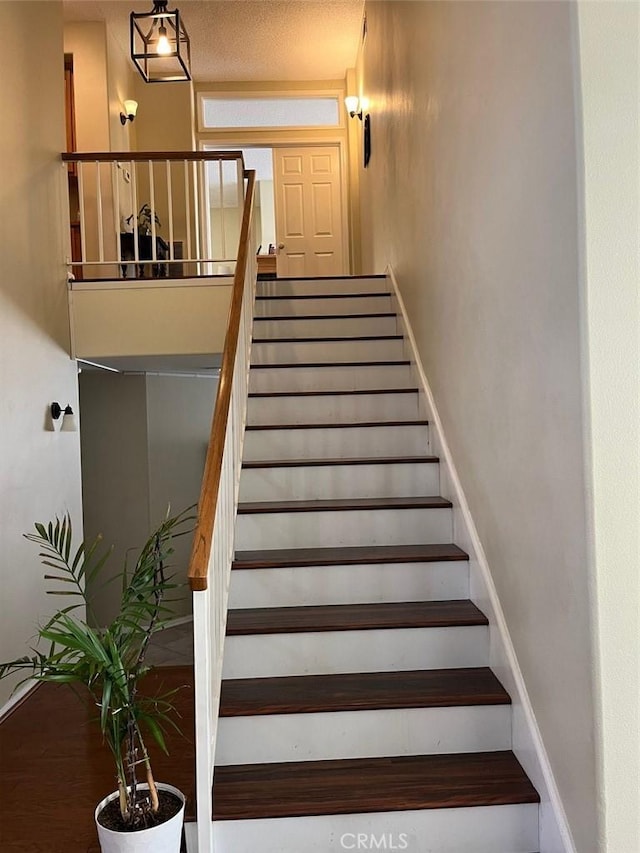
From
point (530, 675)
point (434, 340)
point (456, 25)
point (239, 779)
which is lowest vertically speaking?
point (239, 779)

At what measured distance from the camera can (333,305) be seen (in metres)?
4.91

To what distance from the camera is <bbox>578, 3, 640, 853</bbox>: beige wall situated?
1630 mm

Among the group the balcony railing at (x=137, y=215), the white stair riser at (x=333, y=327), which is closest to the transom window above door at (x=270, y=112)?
the balcony railing at (x=137, y=215)

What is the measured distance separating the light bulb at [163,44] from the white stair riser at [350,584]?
12.5ft

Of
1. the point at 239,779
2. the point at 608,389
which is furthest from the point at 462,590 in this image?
the point at 608,389

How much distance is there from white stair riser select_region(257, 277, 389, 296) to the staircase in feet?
4.97

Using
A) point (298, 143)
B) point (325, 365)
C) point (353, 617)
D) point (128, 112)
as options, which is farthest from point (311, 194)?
point (353, 617)

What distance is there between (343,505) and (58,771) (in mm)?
1553

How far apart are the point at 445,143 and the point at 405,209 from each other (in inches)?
48.1

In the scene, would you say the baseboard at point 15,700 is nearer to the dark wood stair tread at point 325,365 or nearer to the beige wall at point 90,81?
the dark wood stair tread at point 325,365

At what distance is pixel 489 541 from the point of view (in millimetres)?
2549

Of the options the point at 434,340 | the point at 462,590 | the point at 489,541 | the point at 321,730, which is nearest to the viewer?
the point at 321,730

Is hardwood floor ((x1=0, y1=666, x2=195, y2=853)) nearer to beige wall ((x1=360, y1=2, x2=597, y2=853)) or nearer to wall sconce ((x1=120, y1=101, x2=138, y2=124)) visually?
beige wall ((x1=360, y1=2, x2=597, y2=853))

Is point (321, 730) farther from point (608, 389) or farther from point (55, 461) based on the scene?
point (55, 461)
